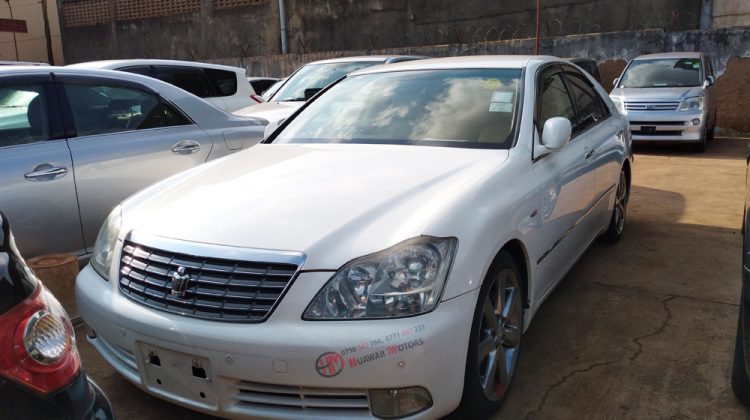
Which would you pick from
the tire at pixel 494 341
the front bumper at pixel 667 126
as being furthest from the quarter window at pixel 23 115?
the front bumper at pixel 667 126

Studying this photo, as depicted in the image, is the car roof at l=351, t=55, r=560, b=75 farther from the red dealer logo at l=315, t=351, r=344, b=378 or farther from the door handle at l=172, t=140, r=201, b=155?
the red dealer logo at l=315, t=351, r=344, b=378

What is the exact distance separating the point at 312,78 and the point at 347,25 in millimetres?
11599

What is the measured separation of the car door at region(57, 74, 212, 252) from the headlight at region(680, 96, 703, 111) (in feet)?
27.4

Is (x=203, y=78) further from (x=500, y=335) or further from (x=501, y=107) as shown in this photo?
(x=500, y=335)

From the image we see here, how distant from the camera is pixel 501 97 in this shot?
11.6 ft

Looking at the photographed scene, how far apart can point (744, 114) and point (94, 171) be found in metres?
12.3

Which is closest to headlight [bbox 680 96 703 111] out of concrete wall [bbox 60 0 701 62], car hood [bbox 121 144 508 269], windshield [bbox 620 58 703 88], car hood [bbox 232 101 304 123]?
windshield [bbox 620 58 703 88]

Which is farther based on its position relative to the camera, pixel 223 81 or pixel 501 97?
pixel 223 81

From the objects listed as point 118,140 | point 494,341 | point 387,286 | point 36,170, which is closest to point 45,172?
point 36,170

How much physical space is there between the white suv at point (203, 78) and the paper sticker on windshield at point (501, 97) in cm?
441

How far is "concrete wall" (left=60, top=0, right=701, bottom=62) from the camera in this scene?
631 inches

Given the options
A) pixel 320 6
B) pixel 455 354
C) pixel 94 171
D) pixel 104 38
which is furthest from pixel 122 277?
pixel 104 38

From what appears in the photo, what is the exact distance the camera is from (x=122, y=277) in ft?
8.43

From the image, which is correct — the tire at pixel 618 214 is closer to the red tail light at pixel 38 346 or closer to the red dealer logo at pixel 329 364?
the red dealer logo at pixel 329 364
